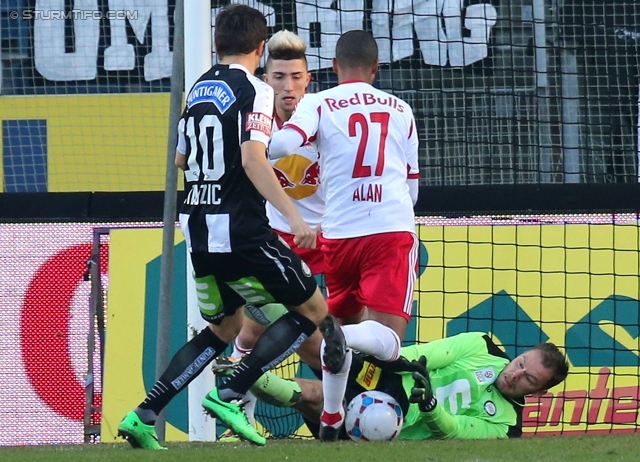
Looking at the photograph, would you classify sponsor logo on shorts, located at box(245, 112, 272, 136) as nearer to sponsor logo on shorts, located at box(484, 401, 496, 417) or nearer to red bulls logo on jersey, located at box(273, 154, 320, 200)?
red bulls logo on jersey, located at box(273, 154, 320, 200)

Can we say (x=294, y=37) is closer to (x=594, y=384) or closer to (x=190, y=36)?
(x=190, y=36)

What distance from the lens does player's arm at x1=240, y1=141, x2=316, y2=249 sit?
11.4ft

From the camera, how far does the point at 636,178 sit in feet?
23.5

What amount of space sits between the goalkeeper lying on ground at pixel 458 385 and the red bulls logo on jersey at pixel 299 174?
86 cm

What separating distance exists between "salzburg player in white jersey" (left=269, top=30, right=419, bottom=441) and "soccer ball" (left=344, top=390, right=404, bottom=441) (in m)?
0.16

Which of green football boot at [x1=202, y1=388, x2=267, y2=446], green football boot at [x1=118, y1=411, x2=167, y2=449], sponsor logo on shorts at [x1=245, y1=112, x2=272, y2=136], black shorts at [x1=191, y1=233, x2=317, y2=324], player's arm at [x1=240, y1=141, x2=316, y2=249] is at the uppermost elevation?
sponsor logo on shorts at [x1=245, y1=112, x2=272, y2=136]

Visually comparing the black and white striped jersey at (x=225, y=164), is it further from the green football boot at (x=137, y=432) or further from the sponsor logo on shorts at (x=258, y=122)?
the green football boot at (x=137, y=432)

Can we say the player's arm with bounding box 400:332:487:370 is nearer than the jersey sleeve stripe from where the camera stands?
No

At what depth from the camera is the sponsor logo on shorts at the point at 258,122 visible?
359 cm

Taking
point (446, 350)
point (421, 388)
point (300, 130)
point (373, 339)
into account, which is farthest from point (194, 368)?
point (446, 350)

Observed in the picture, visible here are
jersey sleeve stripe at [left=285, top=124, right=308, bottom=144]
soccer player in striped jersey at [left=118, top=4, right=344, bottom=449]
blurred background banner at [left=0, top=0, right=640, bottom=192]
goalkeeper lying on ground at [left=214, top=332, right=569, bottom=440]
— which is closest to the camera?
soccer player in striped jersey at [left=118, top=4, right=344, bottom=449]

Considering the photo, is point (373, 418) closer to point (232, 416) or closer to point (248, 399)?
point (248, 399)

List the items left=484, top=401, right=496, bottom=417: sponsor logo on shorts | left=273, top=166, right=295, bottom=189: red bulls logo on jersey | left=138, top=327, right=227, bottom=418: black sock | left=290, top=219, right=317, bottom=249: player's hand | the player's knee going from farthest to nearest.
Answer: left=273, top=166, right=295, bottom=189: red bulls logo on jersey → left=484, top=401, right=496, bottom=417: sponsor logo on shorts → the player's knee → left=138, top=327, right=227, bottom=418: black sock → left=290, top=219, right=317, bottom=249: player's hand

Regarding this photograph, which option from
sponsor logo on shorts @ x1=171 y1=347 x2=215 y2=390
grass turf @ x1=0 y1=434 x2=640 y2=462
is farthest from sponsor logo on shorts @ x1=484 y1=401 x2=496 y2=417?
sponsor logo on shorts @ x1=171 y1=347 x2=215 y2=390
